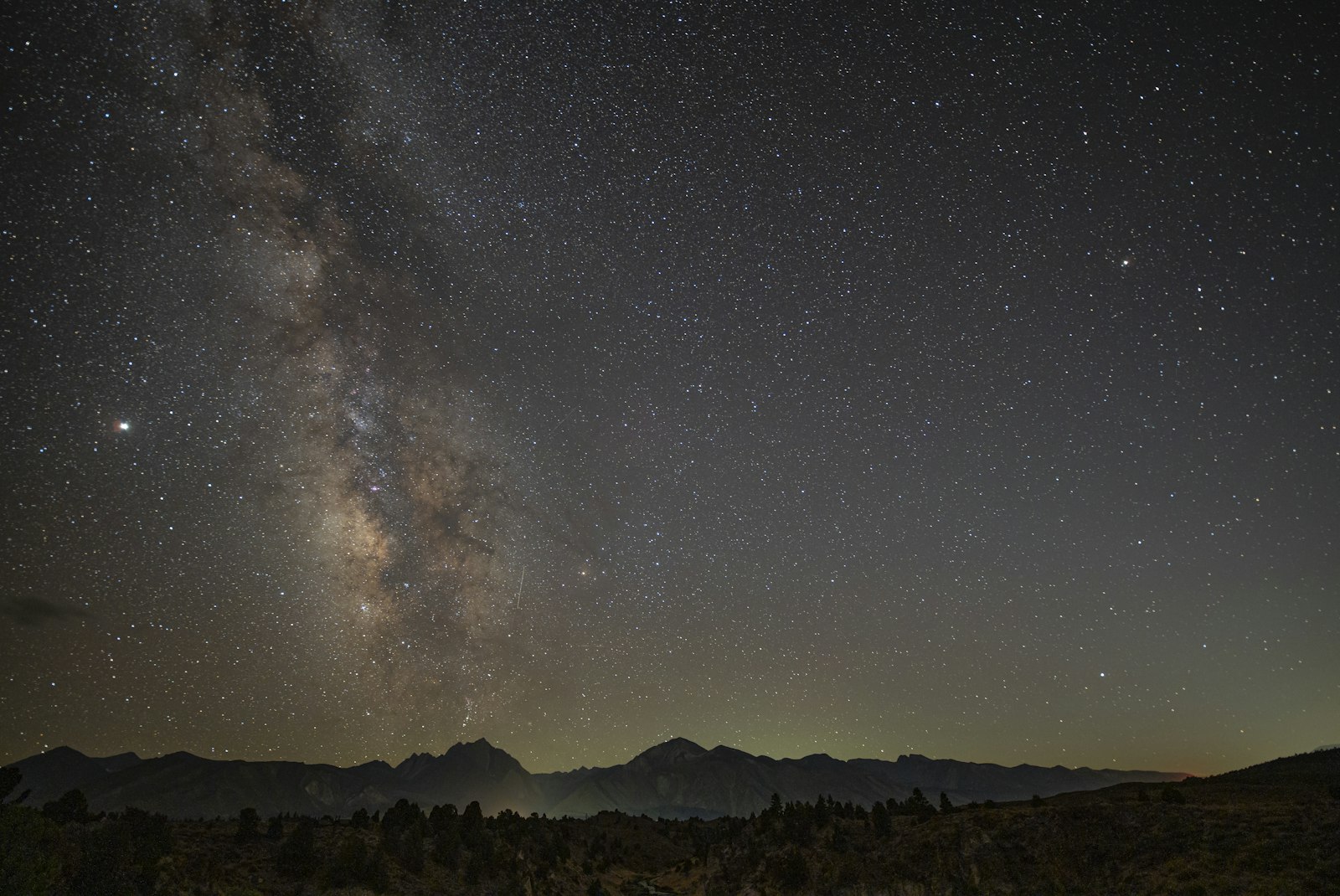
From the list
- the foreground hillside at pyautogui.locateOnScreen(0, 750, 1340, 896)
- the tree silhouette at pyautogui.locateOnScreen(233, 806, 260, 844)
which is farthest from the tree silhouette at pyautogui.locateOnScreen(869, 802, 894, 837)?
the tree silhouette at pyautogui.locateOnScreen(233, 806, 260, 844)

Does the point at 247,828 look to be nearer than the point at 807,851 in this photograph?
Yes

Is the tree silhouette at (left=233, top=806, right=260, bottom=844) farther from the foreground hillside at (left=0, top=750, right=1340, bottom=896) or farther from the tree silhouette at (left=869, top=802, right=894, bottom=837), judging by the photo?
the tree silhouette at (left=869, top=802, right=894, bottom=837)

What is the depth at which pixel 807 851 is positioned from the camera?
156ft

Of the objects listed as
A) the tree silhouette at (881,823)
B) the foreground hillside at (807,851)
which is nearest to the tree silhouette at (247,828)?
the foreground hillside at (807,851)

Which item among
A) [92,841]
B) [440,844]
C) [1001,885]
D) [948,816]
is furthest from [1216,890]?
[92,841]

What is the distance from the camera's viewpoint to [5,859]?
76.2ft

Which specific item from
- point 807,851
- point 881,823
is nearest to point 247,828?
point 807,851

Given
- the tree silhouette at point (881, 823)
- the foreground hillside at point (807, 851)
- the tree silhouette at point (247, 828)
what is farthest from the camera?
the tree silhouette at point (881, 823)

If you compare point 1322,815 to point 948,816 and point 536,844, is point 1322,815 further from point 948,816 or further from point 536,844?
point 536,844

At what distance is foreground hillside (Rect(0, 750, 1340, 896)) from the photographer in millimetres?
28547

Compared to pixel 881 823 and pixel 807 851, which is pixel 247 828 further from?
pixel 881 823

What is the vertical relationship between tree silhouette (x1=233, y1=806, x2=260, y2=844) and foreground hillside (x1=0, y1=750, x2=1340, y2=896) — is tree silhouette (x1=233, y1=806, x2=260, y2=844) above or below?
above

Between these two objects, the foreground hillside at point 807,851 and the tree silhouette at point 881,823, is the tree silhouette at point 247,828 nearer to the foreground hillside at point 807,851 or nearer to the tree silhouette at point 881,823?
the foreground hillside at point 807,851

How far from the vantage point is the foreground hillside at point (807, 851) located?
2855 cm
